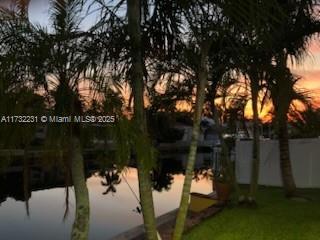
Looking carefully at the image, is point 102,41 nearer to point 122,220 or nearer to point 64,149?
point 64,149

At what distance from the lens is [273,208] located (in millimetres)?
9914

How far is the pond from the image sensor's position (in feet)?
36.9

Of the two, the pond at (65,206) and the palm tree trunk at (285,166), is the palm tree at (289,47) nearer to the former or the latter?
the palm tree trunk at (285,166)

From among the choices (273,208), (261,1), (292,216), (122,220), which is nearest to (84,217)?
(261,1)

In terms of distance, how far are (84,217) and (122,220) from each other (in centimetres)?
687

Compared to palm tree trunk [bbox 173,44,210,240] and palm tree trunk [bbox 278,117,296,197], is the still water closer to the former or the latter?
palm tree trunk [bbox 173,44,210,240]

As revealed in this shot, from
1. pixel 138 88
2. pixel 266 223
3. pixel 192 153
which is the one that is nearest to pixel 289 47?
pixel 266 223

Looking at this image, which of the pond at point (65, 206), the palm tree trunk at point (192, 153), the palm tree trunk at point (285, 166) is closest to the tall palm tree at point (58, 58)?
the pond at point (65, 206)

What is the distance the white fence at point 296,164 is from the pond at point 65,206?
2663 mm

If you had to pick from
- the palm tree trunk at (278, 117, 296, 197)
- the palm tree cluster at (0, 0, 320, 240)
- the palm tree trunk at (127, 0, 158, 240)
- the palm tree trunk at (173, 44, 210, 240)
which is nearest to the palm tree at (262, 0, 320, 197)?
the palm tree cluster at (0, 0, 320, 240)

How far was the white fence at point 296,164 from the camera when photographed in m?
14.0

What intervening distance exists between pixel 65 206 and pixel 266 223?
3.46 m

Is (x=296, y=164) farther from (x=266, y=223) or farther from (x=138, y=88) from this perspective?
(x=138, y=88)

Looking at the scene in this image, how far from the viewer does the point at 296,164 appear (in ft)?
47.1
